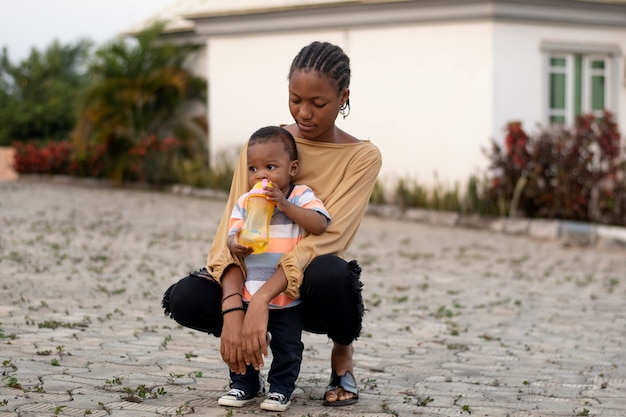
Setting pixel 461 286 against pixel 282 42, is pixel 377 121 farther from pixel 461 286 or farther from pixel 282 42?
pixel 461 286

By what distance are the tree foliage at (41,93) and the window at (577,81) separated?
42.2ft

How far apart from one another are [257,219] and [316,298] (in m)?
0.41

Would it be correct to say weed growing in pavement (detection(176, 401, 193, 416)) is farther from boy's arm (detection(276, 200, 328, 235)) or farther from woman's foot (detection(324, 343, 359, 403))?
boy's arm (detection(276, 200, 328, 235))

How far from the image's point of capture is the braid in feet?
14.1

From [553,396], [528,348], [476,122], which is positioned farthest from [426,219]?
[553,396]

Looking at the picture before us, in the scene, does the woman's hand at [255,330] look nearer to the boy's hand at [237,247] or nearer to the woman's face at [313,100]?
the boy's hand at [237,247]

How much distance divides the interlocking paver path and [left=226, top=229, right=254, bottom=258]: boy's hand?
0.68 m

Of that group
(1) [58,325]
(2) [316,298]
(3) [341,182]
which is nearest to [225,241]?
(2) [316,298]

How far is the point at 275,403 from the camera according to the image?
4172 mm

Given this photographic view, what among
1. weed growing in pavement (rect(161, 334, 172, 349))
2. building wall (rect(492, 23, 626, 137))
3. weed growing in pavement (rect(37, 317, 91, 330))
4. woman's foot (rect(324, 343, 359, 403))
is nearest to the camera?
woman's foot (rect(324, 343, 359, 403))

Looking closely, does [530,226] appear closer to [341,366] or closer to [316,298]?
[341,366]

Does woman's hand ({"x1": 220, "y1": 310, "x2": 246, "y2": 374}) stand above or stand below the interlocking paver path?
above

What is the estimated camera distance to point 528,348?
6.50 m

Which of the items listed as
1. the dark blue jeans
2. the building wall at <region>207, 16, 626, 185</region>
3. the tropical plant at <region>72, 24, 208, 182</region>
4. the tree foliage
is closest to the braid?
the dark blue jeans
